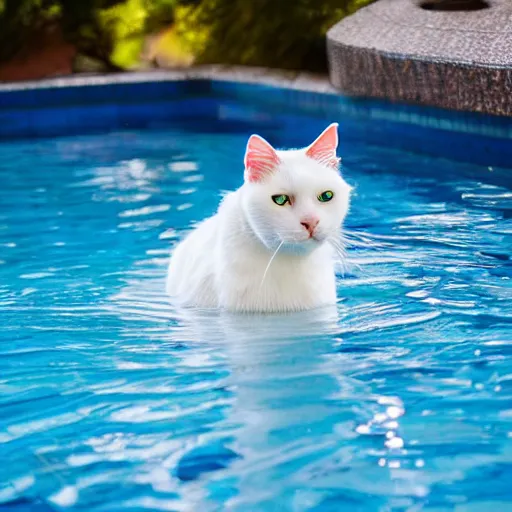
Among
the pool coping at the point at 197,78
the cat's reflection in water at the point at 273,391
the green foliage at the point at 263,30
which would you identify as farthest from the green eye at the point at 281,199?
the green foliage at the point at 263,30

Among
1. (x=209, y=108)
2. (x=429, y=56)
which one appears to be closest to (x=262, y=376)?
(x=429, y=56)

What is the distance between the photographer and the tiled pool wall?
25.3ft

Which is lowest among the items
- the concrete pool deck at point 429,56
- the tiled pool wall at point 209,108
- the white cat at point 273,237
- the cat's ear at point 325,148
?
the tiled pool wall at point 209,108

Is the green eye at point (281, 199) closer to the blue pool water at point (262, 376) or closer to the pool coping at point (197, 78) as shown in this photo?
the blue pool water at point (262, 376)

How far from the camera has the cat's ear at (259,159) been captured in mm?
3348

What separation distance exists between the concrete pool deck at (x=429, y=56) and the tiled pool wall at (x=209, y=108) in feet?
0.66

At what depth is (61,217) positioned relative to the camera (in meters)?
5.90

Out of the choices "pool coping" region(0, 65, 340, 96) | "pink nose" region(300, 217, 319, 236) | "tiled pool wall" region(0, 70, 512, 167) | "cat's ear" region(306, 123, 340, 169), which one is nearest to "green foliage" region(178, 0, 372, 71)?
"pool coping" region(0, 65, 340, 96)

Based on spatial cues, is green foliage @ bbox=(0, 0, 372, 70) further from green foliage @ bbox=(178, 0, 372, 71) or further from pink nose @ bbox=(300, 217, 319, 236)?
pink nose @ bbox=(300, 217, 319, 236)

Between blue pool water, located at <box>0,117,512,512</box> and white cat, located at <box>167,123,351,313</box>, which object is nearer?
blue pool water, located at <box>0,117,512,512</box>

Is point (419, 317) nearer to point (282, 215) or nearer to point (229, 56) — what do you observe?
point (282, 215)

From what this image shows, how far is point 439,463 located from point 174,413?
2.52 feet

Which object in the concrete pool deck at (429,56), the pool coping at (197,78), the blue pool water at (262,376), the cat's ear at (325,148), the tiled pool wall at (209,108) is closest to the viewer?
the blue pool water at (262,376)

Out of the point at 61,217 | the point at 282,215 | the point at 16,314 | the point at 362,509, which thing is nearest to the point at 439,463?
the point at 362,509
